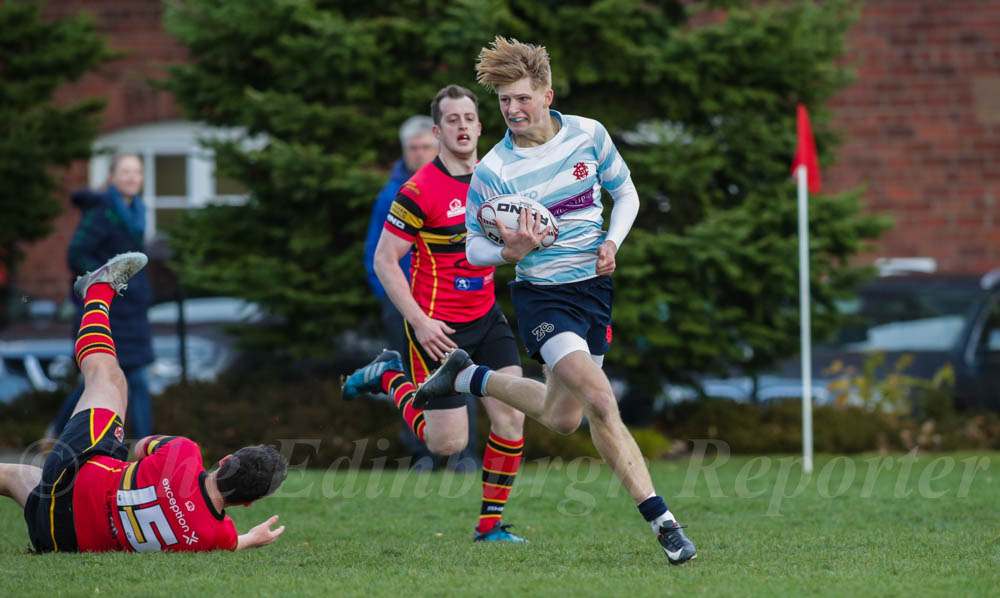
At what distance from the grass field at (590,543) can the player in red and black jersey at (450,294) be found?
474 mm

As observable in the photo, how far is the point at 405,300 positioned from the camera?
6.42 metres

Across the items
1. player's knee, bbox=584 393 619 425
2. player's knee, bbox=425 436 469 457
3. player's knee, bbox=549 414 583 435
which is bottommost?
player's knee, bbox=425 436 469 457

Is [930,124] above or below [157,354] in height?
above

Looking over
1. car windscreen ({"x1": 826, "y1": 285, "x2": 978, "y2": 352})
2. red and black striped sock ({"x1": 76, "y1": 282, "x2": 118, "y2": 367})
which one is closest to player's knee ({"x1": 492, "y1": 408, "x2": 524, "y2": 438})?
red and black striped sock ({"x1": 76, "y1": 282, "x2": 118, "y2": 367})

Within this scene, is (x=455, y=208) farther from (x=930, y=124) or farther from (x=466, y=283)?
(x=930, y=124)

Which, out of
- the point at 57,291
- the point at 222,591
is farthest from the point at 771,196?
the point at 57,291

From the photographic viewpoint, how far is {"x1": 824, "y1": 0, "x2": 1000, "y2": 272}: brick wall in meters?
16.3

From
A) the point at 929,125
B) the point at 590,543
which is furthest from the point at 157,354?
the point at 929,125

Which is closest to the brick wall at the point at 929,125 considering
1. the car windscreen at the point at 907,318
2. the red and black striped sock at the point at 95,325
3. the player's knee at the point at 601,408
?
the car windscreen at the point at 907,318

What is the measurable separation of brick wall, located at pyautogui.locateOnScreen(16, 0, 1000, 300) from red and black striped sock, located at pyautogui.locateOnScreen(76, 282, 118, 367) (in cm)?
1035

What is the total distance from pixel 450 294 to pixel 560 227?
1266mm

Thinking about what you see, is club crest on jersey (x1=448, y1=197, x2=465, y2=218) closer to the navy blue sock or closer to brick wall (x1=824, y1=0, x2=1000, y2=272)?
the navy blue sock

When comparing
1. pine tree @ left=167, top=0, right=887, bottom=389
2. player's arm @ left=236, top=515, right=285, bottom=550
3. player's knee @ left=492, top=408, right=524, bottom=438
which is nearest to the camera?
player's arm @ left=236, top=515, right=285, bottom=550

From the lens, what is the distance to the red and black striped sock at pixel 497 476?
21.1 ft
